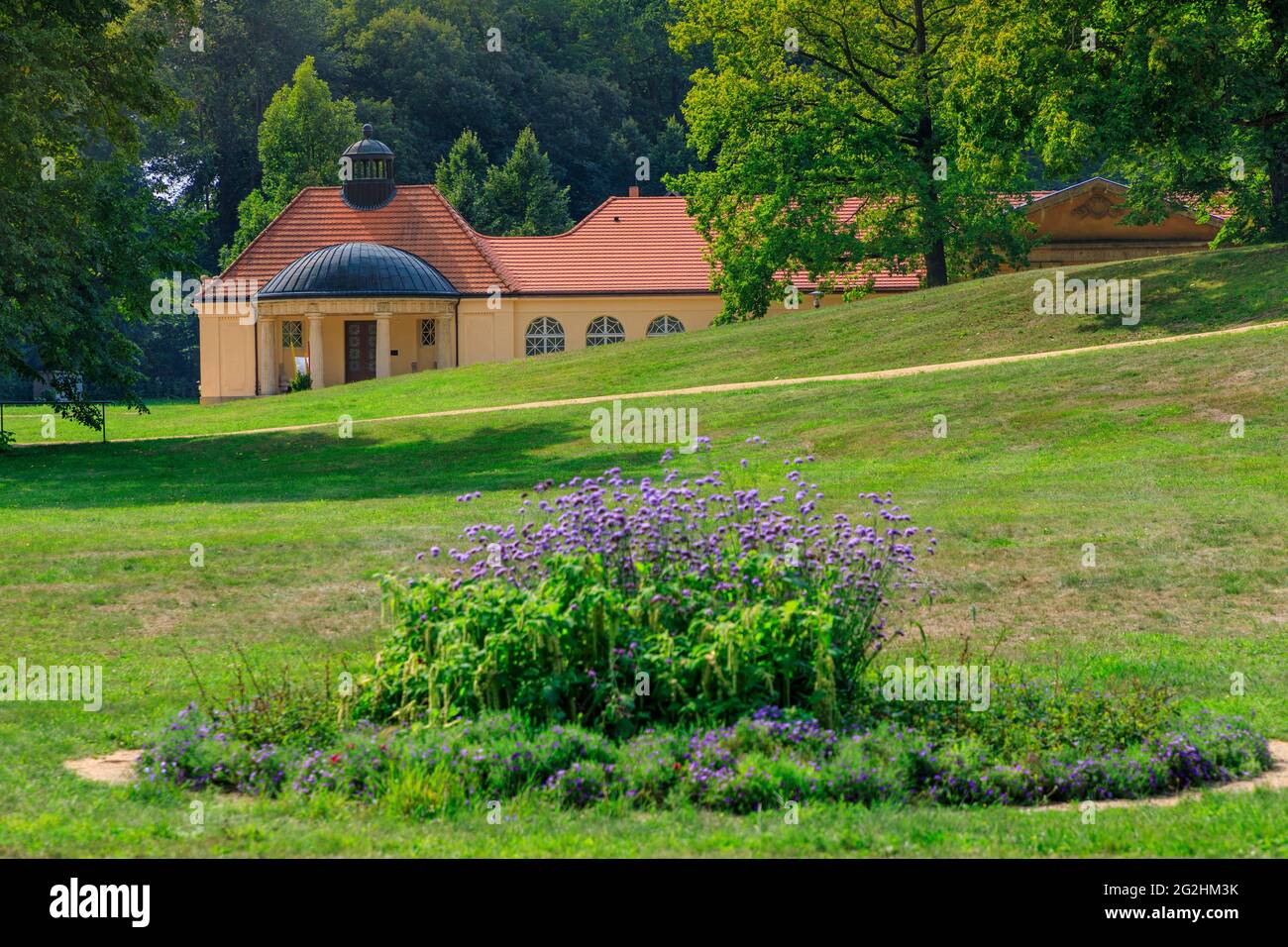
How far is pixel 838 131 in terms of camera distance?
42562 mm

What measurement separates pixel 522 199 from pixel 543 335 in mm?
15583

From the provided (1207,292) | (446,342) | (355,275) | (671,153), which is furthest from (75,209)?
(671,153)

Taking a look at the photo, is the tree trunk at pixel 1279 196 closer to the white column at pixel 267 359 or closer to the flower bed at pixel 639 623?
the flower bed at pixel 639 623

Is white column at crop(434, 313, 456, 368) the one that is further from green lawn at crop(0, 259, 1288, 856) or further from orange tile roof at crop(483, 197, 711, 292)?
green lawn at crop(0, 259, 1288, 856)

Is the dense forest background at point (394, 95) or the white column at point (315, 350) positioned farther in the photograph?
the dense forest background at point (394, 95)

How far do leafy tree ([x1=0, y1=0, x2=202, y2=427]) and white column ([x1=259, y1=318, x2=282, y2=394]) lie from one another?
2379cm

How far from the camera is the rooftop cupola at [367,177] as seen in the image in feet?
200

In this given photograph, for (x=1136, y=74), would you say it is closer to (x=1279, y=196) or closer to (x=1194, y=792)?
(x=1279, y=196)

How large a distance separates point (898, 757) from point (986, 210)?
38123 millimetres

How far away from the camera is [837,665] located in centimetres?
892

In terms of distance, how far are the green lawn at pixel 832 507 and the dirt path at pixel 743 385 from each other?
2.57ft

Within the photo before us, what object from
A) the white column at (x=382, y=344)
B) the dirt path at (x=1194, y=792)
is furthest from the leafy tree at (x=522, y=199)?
the dirt path at (x=1194, y=792)

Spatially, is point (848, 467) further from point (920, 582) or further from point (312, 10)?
point (312, 10)
